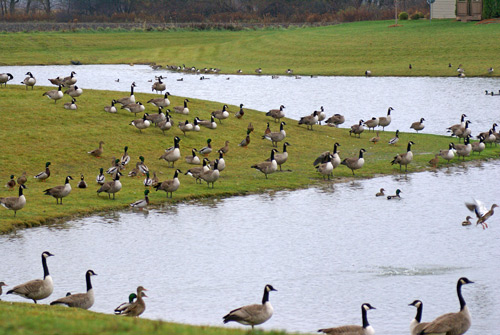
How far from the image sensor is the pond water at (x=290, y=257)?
805 inches

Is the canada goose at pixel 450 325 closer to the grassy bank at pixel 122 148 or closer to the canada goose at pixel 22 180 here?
the grassy bank at pixel 122 148

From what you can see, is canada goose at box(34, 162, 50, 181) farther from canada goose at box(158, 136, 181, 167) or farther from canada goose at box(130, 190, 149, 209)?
canada goose at box(158, 136, 181, 167)

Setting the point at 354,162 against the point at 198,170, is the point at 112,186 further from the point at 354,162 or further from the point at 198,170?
the point at 354,162

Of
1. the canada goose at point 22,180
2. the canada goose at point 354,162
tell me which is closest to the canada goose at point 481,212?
the canada goose at point 354,162

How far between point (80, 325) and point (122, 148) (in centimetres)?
2462

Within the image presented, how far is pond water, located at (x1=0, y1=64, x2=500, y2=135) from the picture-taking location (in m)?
58.0

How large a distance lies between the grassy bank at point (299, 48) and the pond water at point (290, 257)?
5703cm

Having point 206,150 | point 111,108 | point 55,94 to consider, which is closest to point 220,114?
point 111,108

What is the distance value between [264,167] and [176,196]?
196 inches

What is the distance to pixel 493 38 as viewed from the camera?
92.4m

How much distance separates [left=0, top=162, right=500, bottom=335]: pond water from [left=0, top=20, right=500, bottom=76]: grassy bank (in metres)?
57.0

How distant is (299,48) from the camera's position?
10600cm

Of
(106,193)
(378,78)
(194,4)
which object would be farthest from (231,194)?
(194,4)

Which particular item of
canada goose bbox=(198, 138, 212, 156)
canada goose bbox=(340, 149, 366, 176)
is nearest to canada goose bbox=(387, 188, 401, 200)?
canada goose bbox=(340, 149, 366, 176)
